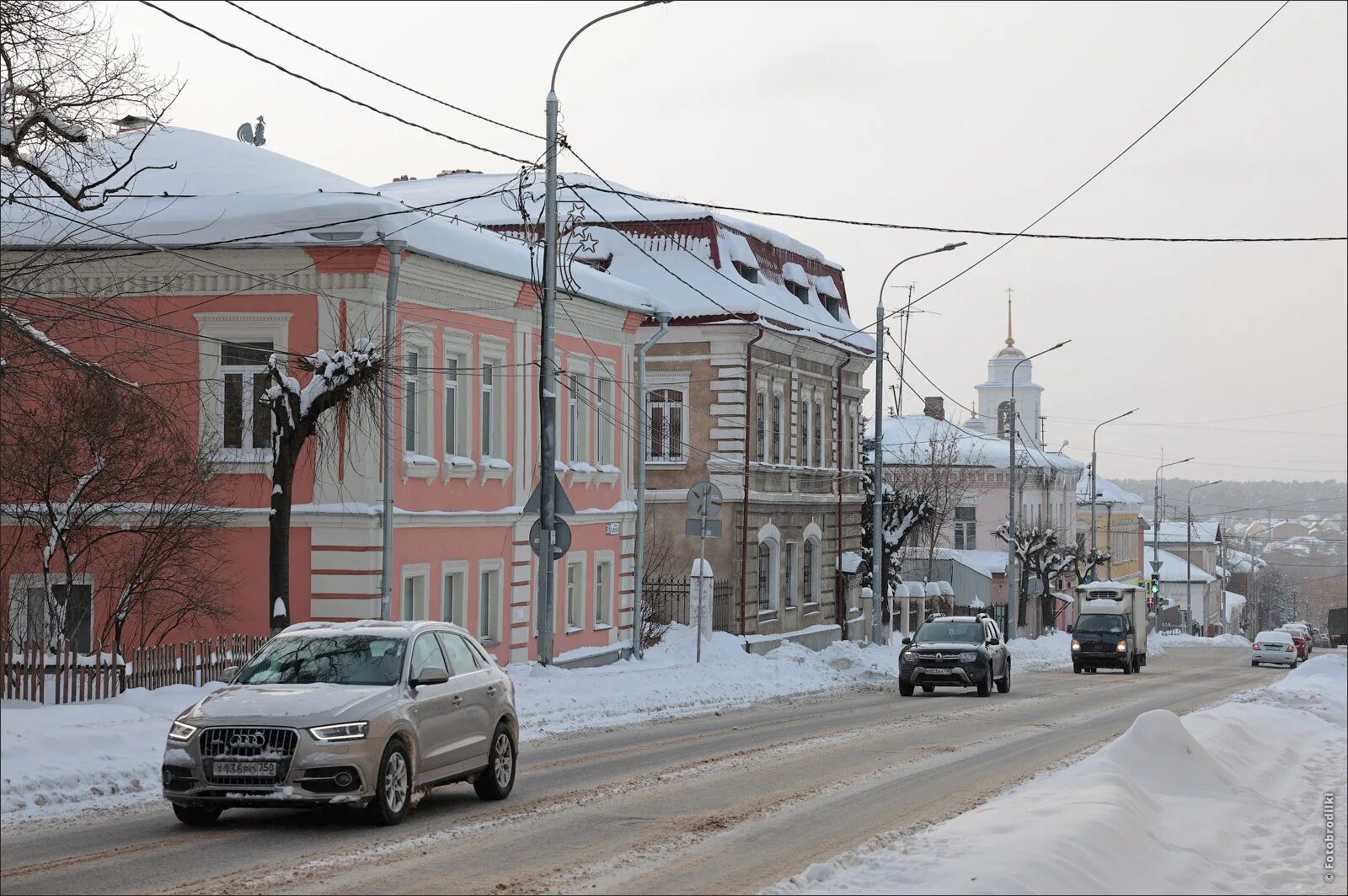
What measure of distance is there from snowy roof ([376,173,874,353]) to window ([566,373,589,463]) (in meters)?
7.27

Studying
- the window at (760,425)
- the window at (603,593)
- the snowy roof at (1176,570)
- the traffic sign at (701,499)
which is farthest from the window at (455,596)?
the snowy roof at (1176,570)

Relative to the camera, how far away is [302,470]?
2711 centimetres

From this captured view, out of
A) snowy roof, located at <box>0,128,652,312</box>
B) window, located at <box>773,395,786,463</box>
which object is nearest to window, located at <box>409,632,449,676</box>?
snowy roof, located at <box>0,128,652,312</box>

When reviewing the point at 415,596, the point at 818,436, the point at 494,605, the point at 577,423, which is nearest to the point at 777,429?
the point at 818,436

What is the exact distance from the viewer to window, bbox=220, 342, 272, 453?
1066 inches

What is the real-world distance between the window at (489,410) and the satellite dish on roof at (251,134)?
7.99 meters

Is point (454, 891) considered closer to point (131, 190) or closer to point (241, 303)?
point (241, 303)

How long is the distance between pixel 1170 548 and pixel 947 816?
14445 cm

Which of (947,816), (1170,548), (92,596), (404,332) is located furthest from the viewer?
(1170,548)

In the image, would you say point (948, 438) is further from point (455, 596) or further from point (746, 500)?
point (455, 596)

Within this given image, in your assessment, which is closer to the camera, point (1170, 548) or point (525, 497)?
point (525, 497)

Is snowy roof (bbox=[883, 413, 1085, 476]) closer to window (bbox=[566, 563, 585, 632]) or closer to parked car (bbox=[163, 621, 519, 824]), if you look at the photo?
window (bbox=[566, 563, 585, 632])

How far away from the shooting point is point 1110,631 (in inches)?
1912

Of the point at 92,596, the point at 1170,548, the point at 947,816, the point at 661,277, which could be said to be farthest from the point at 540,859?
the point at 1170,548
